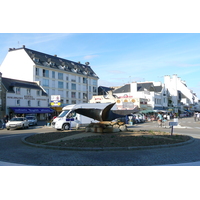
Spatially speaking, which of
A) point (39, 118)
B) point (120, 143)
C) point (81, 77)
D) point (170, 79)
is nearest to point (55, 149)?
point (120, 143)

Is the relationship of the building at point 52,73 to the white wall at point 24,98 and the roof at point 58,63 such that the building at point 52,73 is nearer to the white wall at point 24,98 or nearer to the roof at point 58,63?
the roof at point 58,63

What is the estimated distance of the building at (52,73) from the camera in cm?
5534

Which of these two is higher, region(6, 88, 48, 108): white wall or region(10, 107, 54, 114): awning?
region(6, 88, 48, 108): white wall

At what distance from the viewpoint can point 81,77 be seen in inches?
2724

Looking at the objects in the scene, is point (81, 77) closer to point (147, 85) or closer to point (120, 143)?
point (147, 85)

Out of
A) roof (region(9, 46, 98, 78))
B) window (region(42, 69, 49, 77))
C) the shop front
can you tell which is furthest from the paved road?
window (region(42, 69, 49, 77))

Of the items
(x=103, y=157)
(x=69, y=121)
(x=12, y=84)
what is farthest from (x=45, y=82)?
(x=103, y=157)

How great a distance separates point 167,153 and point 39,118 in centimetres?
4366

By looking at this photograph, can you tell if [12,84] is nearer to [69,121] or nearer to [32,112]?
[32,112]

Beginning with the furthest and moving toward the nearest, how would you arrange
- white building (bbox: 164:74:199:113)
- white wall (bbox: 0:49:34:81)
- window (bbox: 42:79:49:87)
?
white building (bbox: 164:74:199:113), window (bbox: 42:79:49:87), white wall (bbox: 0:49:34:81)

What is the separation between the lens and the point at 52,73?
197ft

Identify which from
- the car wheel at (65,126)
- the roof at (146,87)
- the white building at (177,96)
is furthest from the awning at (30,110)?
the white building at (177,96)

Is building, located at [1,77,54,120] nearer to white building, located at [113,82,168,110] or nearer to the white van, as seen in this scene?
white building, located at [113,82,168,110]

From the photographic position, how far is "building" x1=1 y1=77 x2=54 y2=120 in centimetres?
4344
